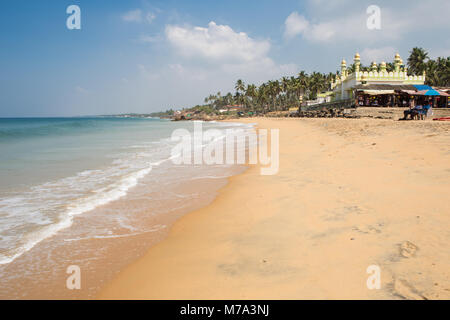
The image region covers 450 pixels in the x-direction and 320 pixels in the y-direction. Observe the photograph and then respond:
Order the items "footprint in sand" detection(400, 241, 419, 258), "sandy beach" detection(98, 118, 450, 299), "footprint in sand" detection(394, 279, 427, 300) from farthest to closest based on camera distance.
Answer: "footprint in sand" detection(400, 241, 419, 258), "sandy beach" detection(98, 118, 450, 299), "footprint in sand" detection(394, 279, 427, 300)

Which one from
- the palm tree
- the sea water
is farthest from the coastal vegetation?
the sea water

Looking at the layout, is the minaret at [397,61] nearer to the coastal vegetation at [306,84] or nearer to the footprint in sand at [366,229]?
the coastal vegetation at [306,84]

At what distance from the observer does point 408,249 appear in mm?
3188

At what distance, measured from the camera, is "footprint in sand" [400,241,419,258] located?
3078mm

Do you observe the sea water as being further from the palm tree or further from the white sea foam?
the palm tree

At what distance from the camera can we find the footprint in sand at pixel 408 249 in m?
3.08

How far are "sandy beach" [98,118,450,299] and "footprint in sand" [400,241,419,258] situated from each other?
0.04 feet

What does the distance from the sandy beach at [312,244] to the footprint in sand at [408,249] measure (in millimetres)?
11

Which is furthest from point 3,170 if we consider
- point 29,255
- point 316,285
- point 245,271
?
point 316,285

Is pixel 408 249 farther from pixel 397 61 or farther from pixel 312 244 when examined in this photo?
pixel 397 61

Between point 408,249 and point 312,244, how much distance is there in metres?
1.12

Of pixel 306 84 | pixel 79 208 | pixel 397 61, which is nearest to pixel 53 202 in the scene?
pixel 79 208
